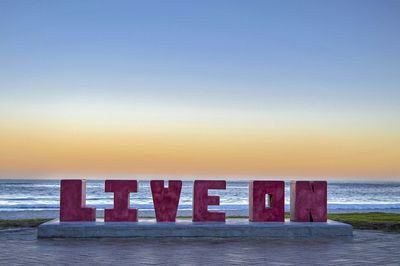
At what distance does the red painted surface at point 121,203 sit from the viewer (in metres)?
16.5

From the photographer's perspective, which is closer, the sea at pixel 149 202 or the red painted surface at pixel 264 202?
the red painted surface at pixel 264 202

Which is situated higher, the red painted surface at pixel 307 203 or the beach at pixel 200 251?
the red painted surface at pixel 307 203

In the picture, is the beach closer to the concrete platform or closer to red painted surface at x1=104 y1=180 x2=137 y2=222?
the concrete platform

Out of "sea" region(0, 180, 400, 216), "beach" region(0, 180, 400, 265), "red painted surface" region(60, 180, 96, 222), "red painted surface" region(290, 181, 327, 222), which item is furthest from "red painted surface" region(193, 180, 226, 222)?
"sea" region(0, 180, 400, 216)

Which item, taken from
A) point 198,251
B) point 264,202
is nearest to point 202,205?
point 264,202

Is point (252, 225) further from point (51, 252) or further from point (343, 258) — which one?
point (51, 252)

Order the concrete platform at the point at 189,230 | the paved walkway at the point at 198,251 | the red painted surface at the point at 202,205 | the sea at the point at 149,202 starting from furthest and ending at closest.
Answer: the sea at the point at 149,202 < the red painted surface at the point at 202,205 < the concrete platform at the point at 189,230 < the paved walkway at the point at 198,251

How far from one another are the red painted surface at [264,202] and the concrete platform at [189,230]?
55 centimetres

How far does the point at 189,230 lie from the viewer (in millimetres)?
15656

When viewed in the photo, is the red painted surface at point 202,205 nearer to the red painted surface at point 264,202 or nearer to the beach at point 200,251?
the red painted surface at point 264,202

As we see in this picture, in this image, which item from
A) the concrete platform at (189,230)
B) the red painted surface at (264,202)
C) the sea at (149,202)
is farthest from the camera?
the sea at (149,202)

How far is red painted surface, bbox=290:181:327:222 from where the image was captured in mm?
17062

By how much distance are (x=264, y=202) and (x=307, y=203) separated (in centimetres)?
128

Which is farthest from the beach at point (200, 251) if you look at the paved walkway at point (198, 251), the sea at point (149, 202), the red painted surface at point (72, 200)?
the sea at point (149, 202)
